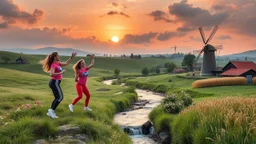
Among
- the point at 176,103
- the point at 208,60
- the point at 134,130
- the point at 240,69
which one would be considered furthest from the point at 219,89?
the point at 208,60

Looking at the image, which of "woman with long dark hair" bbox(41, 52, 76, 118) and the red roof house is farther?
the red roof house

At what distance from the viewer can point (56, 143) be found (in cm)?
1330

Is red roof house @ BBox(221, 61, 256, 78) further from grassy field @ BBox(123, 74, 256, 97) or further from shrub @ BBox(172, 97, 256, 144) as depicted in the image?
shrub @ BBox(172, 97, 256, 144)

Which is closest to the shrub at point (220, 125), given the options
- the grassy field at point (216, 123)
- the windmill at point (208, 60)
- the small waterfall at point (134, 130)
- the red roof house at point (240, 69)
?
the grassy field at point (216, 123)

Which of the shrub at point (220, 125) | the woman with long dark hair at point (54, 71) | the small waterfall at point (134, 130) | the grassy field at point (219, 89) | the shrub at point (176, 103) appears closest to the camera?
the shrub at point (220, 125)

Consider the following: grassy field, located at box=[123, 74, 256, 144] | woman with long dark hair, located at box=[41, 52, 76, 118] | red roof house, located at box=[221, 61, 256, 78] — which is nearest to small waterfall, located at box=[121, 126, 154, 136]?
grassy field, located at box=[123, 74, 256, 144]

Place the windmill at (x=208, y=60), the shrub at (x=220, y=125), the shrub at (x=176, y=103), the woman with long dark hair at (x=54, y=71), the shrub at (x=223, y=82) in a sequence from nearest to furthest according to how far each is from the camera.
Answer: the shrub at (x=220, y=125) → the woman with long dark hair at (x=54, y=71) → the shrub at (x=176, y=103) → the shrub at (x=223, y=82) → the windmill at (x=208, y=60)

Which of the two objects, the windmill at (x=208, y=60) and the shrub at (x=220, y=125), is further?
the windmill at (x=208, y=60)

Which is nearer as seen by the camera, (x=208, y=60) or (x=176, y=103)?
(x=176, y=103)

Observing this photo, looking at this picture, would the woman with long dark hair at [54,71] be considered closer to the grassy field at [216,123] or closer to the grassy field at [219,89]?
the grassy field at [216,123]

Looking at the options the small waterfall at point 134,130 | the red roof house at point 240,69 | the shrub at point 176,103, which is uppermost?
the red roof house at point 240,69

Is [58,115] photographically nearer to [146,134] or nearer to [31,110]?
[31,110]

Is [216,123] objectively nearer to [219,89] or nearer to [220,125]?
[220,125]

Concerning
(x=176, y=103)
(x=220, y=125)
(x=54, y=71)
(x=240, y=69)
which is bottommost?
(x=176, y=103)
